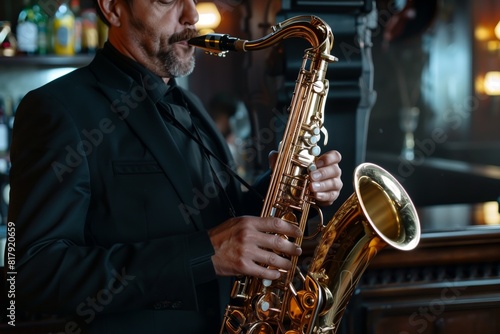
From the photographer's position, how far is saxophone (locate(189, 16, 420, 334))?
2.05 m

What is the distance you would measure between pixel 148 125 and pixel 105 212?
269 mm

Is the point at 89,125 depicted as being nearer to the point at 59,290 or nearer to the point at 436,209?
the point at 59,290

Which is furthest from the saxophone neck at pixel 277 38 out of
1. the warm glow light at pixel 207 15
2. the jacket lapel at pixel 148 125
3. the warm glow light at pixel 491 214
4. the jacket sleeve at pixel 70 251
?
the warm glow light at pixel 207 15

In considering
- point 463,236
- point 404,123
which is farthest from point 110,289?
point 404,123

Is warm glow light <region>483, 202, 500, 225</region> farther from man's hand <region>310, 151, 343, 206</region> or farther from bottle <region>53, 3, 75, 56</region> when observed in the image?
bottle <region>53, 3, 75, 56</region>

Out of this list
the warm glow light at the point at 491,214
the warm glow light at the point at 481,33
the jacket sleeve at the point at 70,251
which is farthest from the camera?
the warm glow light at the point at 481,33

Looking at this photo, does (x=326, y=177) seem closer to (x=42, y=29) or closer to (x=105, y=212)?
(x=105, y=212)

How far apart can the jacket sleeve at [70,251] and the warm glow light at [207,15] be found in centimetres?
397

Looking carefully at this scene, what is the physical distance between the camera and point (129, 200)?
1.95 metres

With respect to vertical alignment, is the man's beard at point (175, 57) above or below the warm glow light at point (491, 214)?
above

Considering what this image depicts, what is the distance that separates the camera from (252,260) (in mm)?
1821

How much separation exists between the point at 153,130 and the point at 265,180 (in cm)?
50

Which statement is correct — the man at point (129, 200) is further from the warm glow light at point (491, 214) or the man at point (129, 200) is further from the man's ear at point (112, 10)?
the warm glow light at point (491, 214)

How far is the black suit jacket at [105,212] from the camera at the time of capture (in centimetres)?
181
